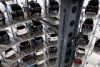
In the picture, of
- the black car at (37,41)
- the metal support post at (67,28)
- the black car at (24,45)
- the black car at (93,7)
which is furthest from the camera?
the black car at (37,41)

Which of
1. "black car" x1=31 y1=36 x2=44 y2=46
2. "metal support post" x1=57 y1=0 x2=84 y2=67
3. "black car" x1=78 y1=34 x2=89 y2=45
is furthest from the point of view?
"black car" x1=31 y1=36 x2=44 y2=46

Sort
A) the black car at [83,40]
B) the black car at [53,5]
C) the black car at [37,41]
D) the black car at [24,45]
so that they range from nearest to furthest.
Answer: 1. the black car at [83,40]
2. the black car at [53,5]
3. the black car at [24,45]
4. the black car at [37,41]

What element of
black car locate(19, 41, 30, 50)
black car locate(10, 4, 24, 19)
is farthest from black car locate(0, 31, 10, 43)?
black car locate(19, 41, 30, 50)

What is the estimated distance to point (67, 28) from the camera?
8.62 m

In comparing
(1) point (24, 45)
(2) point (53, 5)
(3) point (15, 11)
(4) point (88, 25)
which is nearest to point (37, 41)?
(1) point (24, 45)

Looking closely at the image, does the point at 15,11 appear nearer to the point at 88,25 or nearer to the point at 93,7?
the point at 88,25

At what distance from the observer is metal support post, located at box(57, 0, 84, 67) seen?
796 centimetres

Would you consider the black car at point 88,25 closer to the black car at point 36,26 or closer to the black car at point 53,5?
the black car at point 53,5

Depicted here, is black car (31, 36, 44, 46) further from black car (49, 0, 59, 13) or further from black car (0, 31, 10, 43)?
black car (49, 0, 59, 13)

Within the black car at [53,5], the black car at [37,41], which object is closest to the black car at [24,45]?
the black car at [37,41]

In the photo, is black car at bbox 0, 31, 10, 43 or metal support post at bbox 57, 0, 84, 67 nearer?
metal support post at bbox 57, 0, 84, 67

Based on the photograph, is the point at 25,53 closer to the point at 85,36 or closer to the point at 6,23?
the point at 6,23

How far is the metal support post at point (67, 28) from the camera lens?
7.96 meters

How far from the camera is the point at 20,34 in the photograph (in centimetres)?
1409
